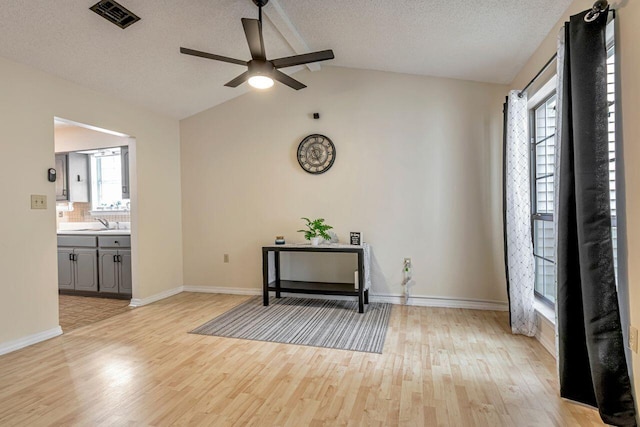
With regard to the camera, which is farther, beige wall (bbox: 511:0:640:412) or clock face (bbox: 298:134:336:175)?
clock face (bbox: 298:134:336:175)

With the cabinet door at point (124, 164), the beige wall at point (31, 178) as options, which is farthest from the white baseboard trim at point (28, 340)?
the cabinet door at point (124, 164)

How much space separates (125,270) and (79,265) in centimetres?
76

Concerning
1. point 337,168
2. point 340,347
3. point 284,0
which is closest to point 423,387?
point 340,347

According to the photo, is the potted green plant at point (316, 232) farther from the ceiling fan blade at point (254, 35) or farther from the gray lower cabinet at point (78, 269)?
the gray lower cabinet at point (78, 269)

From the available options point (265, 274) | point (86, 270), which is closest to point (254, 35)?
point (265, 274)

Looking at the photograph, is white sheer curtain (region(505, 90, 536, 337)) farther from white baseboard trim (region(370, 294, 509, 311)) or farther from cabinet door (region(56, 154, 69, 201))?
cabinet door (region(56, 154, 69, 201))

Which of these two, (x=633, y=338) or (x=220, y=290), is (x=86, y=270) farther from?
(x=633, y=338)

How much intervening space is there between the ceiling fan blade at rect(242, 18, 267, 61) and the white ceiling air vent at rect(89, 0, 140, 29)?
98 centimetres

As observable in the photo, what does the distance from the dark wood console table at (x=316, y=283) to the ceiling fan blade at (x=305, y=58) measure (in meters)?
1.87

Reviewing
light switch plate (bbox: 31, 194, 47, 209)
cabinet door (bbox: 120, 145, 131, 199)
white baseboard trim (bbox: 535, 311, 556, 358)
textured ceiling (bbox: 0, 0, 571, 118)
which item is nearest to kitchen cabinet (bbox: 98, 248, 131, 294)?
cabinet door (bbox: 120, 145, 131, 199)

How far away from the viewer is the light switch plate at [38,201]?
2.97 metres

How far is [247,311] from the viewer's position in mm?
3766

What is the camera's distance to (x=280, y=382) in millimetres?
2217

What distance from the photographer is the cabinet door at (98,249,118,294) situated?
4340 mm
